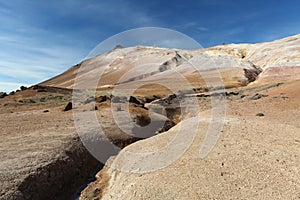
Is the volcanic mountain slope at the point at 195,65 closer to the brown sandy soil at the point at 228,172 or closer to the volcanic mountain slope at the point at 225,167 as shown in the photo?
the volcanic mountain slope at the point at 225,167

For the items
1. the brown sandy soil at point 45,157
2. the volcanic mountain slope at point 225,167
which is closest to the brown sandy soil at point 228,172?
the volcanic mountain slope at point 225,167

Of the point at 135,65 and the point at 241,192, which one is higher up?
the point at 135,65

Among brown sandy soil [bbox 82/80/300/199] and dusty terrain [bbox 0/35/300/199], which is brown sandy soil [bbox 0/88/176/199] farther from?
brown sandy soil [bbox 82/80/300/199]

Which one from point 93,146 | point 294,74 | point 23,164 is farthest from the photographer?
point 294,74

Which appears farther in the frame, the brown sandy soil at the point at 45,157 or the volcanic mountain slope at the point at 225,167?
the brown sandy soil at the point at 45,157

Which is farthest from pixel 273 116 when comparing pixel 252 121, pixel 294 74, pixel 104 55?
pixel 104 55

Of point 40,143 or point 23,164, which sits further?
point 40,143

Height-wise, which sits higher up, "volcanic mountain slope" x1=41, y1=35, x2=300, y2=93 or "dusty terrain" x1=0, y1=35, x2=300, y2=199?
"volcanic mountain slope" x1=41, y1=35, x2=300, y2=93

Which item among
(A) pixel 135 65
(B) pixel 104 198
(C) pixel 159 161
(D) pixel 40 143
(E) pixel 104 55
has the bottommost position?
(B) pixel 104 198

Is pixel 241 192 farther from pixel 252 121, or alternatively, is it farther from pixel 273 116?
pixel 273 116

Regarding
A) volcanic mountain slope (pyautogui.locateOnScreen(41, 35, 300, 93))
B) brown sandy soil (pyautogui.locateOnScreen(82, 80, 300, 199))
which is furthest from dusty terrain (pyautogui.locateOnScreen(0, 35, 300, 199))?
volcanic mountain slope (pyautogui.locateOnScreen(41, 35, 300, 93))

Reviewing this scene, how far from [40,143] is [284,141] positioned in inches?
373

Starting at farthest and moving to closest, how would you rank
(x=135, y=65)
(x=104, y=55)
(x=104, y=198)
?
(x=104, y=55), (x=135, y=65), (x=104, y=198)

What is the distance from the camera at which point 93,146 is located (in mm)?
13219
